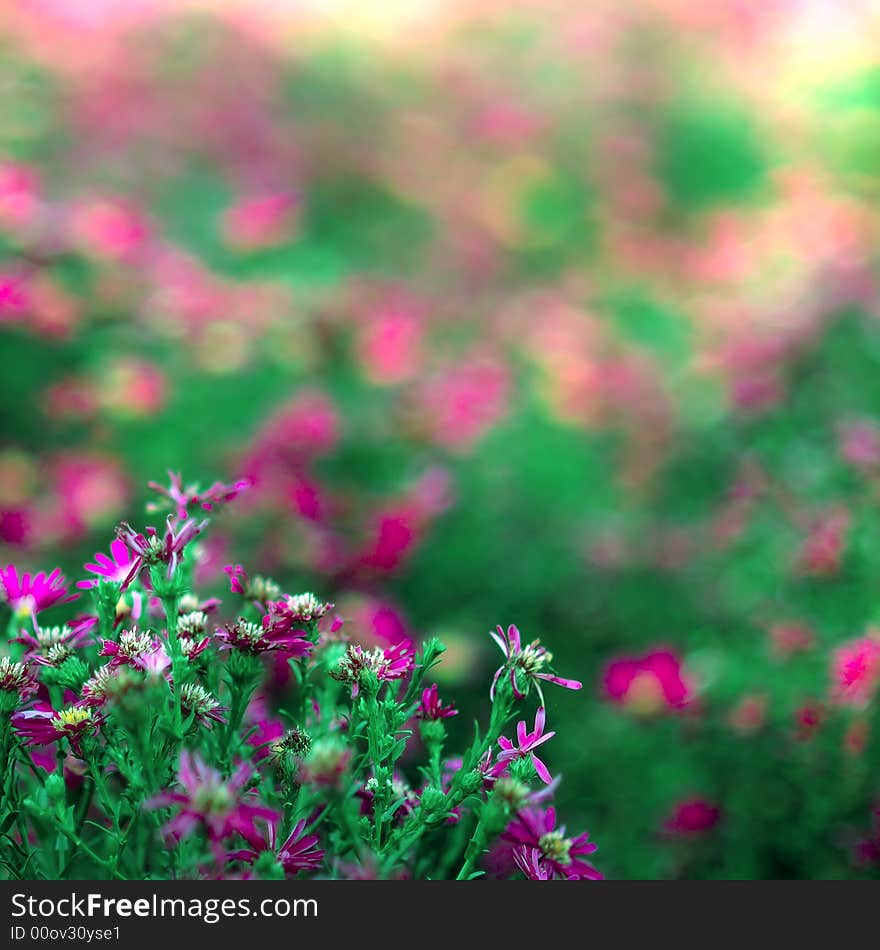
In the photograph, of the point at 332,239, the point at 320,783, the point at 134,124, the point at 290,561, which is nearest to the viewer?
the point at 320,783

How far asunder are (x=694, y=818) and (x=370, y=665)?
715mm

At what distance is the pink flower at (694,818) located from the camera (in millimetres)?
1148

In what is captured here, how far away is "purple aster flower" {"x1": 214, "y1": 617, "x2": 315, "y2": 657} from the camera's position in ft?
1.89

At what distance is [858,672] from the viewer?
1023mm

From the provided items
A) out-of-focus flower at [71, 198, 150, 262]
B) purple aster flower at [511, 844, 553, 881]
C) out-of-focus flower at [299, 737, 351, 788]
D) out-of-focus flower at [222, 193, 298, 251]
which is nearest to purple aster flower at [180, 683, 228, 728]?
out-of-focus flower at [299, 737, 351, 788]

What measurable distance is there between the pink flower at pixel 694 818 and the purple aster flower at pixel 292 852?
27.4 inches

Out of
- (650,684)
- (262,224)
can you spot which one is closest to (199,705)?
(650,684)

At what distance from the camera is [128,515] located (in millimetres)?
1583

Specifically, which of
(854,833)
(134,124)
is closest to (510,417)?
(854,833)

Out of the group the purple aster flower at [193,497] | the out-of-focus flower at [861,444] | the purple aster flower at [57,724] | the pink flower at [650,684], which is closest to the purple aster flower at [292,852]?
the purple aster flower at [57,724]

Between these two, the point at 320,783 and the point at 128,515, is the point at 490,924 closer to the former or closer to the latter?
the point at 320,783

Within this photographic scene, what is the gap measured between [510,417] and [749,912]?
1506 mm

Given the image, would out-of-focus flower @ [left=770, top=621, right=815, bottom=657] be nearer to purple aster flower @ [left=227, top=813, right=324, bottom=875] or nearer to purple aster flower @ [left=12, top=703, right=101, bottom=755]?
purple aster flower @ [left=227, top=813, right=324, bottom=875]

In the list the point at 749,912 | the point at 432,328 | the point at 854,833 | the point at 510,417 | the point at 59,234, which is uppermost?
the point at 59,234
